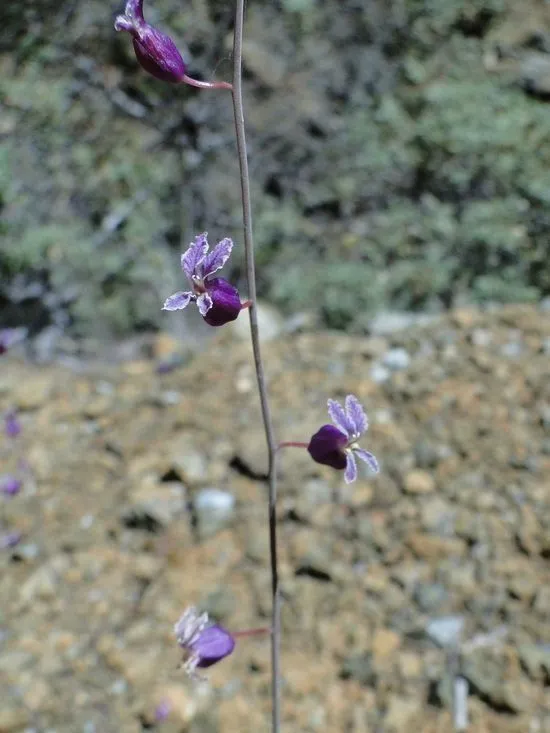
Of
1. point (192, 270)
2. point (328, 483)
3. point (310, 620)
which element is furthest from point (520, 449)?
point (192, 270)

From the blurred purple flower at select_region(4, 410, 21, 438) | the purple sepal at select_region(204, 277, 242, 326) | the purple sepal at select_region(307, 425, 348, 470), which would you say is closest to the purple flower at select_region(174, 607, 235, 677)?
the purple sepal at select_region(307, 425, 348, 470)

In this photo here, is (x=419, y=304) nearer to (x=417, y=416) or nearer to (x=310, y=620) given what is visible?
(x=417, y=416)

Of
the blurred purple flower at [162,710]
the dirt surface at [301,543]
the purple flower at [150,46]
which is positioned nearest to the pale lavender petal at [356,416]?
the purple flower at [150,46]

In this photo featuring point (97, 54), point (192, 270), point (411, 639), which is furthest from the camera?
point (97, 54)

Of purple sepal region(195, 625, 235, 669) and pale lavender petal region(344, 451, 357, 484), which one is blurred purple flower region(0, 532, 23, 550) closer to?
purple sepal region(195, 625, 235, 669)

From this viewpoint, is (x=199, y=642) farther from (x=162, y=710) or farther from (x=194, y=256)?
(x=162, y=710)

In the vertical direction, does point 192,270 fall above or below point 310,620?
above
